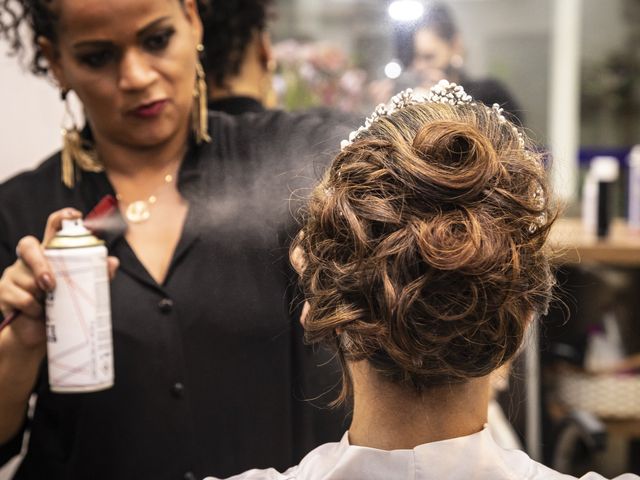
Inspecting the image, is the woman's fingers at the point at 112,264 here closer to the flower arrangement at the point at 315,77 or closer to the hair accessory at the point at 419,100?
the hair accessory at the point at 419,100

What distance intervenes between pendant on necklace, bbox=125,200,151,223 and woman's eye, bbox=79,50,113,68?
23 centimetres

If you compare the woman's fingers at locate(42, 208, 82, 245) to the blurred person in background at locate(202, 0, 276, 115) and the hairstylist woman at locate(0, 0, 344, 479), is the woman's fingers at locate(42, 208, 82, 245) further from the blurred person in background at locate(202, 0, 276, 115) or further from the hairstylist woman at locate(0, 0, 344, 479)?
the blurred person in background at locate(202, 0, 276, 115)

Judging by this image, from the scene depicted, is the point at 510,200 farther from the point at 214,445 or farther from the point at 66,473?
the point at 66,473

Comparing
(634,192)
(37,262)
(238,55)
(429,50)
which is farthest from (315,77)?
(634,192)

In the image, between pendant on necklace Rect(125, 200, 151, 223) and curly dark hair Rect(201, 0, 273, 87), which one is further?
curly dark hair Rect(201, 0, 273, 87)

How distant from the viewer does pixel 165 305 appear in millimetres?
1300

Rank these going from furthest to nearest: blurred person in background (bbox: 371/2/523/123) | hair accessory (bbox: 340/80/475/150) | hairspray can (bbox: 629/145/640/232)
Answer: hairspray can (bbox: 629/145/640/232), blurred person in background (bbox: 371/2/523/123), hair accessory (bbox: 340/80/475/150)

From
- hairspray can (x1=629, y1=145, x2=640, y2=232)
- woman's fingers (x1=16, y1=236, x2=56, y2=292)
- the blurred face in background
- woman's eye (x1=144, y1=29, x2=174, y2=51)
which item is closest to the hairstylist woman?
woman's eye (x1=144, y1=29, x2=174, y2=51)

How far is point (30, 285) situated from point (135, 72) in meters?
0.36

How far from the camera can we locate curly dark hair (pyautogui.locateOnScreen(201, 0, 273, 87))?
5.29 ft

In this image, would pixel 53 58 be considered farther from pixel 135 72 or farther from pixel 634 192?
pixel 634 192

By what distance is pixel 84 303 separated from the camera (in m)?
1.13

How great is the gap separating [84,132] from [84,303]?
1.27ft

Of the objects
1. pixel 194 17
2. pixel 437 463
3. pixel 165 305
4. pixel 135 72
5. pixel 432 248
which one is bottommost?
pixel 437 463
